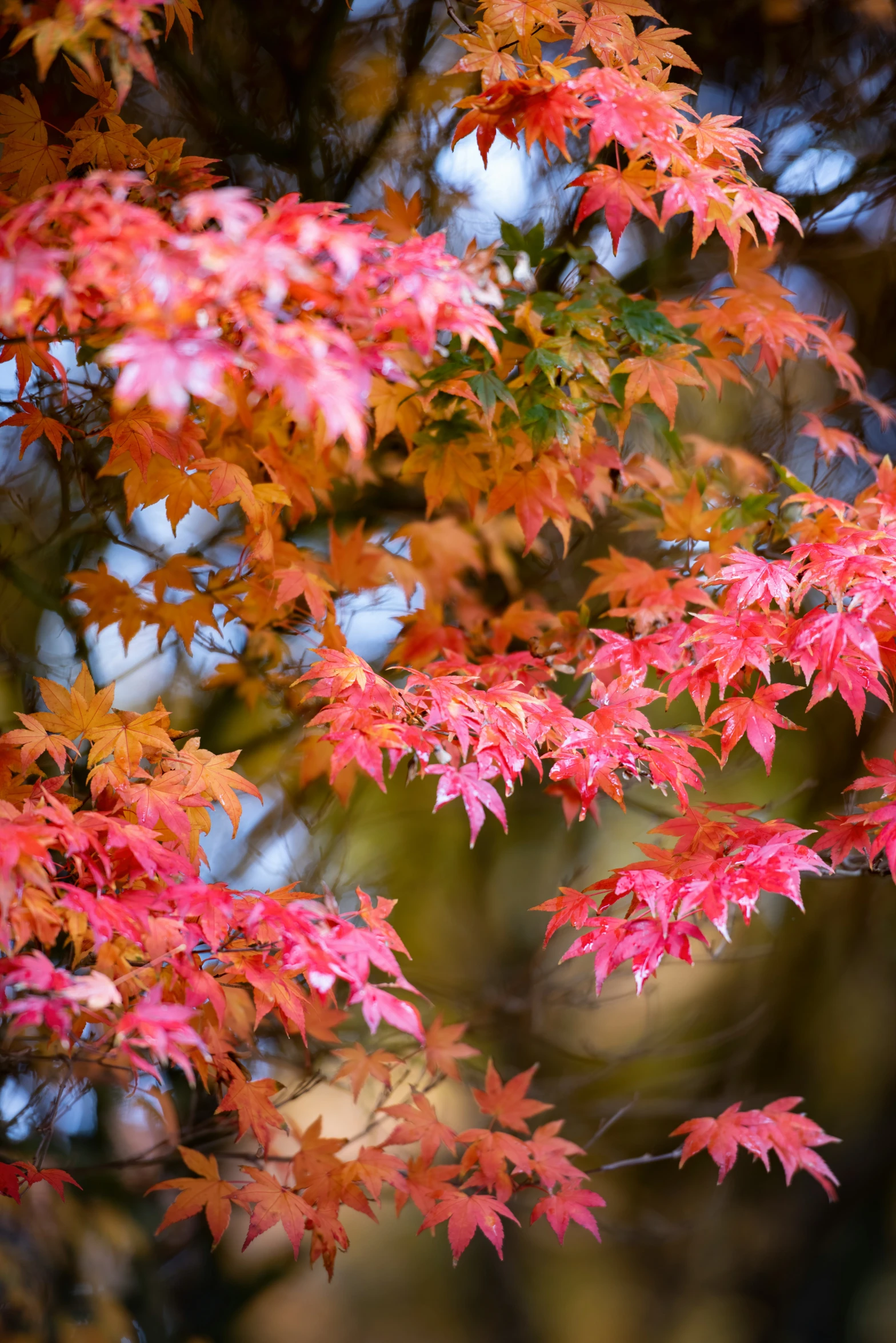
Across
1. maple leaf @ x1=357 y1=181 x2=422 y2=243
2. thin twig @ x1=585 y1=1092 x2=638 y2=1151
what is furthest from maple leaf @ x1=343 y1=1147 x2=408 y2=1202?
maple leaf @ x1=357 y1=181 x2=422 y2=243

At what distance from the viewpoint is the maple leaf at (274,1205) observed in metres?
2.20

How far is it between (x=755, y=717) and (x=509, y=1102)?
148cm

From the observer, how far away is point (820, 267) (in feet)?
13.8

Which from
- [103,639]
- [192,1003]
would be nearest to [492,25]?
[192,1003]

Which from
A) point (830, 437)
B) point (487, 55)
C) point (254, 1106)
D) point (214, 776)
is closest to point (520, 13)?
point (487, 55)

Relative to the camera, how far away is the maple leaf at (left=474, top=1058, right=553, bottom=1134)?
263cm

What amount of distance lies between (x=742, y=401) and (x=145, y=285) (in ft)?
12.5

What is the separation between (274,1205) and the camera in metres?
2.25

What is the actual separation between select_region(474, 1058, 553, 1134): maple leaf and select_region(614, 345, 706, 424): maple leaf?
1919 mm

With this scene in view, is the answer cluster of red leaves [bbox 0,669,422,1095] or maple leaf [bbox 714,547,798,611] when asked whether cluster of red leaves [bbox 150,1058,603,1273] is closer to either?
cluster of red leaves [bbox 0,669,422,1095]

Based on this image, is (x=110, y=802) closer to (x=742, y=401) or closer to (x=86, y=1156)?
(x=86, y=1156)

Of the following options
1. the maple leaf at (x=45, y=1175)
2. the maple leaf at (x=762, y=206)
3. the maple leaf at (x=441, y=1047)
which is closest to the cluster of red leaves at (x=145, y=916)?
the maple leaf at (x=45, y=1175)

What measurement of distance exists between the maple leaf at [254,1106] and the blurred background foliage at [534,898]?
1.16 metres

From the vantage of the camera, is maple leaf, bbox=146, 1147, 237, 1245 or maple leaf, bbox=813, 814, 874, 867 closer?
maple leaf, bbox=813, 814, 874, 867
